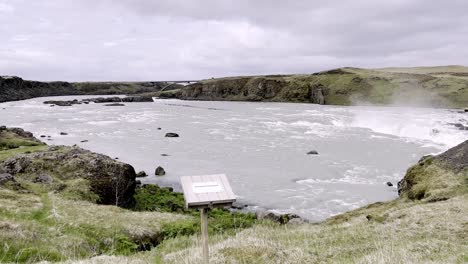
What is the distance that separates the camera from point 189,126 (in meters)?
74.2

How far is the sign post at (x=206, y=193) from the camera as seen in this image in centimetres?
743

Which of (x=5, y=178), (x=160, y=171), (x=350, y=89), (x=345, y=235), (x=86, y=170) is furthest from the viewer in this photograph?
(x=350, y=89)

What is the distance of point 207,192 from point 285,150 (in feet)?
139

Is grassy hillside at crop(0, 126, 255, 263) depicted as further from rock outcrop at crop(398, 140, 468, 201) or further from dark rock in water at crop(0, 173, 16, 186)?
rock outcrop at crop(398, 140, 468, 201)

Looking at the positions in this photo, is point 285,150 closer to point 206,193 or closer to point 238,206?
point 238,206

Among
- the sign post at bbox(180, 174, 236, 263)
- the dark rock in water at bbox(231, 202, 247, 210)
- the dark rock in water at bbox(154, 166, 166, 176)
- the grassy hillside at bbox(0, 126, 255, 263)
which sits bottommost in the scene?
the dark rock in water at bbox(231, 202, 247, 210)

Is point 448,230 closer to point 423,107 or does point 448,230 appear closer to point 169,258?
point 169,258

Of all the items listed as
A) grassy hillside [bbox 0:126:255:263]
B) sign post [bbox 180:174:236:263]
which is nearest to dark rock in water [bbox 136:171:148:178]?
grassy hillside [bbox 0:126:255:263]

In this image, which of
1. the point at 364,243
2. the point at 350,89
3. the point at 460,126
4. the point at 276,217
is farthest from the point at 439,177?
the point at 350,89

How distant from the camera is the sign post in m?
7.43

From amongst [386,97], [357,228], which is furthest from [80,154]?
[386,97]

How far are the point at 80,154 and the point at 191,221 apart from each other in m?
12.8

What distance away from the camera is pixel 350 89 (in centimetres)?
12562

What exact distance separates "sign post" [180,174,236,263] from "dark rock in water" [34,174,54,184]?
21451 millimetres
